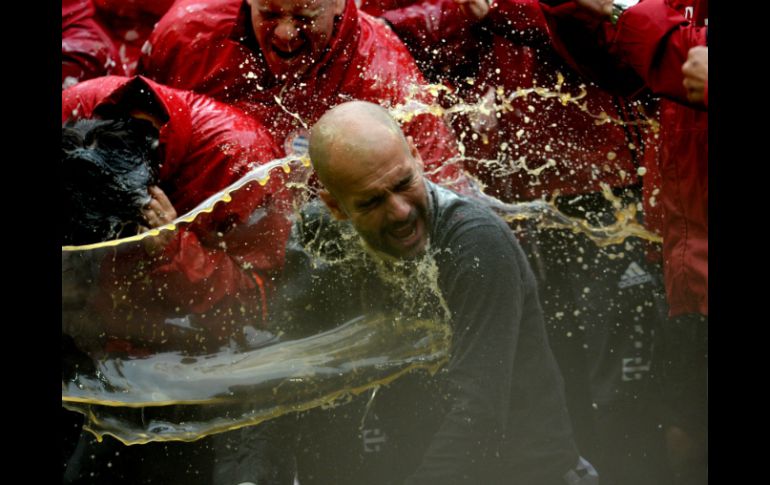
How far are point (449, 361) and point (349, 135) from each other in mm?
392

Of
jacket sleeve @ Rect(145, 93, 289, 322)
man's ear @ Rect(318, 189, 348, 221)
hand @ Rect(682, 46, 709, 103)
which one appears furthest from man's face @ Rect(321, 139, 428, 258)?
Answer: hand @ Rect(682, 46, 709, 103)

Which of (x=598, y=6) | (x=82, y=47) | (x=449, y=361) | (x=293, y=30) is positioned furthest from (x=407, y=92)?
(x=82, y=47)

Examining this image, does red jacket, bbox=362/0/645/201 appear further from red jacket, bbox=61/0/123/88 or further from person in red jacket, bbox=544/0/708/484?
red jacket, bbox=61/0/123/88

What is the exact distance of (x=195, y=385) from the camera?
5.36 feet

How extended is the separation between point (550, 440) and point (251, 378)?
49 centimetres

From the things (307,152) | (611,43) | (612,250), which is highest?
(611,43)

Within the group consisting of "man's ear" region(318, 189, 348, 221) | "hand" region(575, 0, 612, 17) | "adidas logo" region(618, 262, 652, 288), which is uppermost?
"hand" region(575, 0, 612, 17)

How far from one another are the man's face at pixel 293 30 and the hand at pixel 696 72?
1.81 feet

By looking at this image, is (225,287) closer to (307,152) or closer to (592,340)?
(307,152)

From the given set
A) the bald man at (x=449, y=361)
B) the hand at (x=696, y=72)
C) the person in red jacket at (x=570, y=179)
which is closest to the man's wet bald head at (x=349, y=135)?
the bald man at (x=449, y=361)

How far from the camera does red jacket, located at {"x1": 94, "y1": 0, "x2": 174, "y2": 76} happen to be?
1.69 metres

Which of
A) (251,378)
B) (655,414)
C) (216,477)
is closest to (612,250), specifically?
(655,414)

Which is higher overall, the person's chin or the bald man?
the person's chin

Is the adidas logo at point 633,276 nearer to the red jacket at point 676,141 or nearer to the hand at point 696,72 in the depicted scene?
the red jacket at point 676,141
